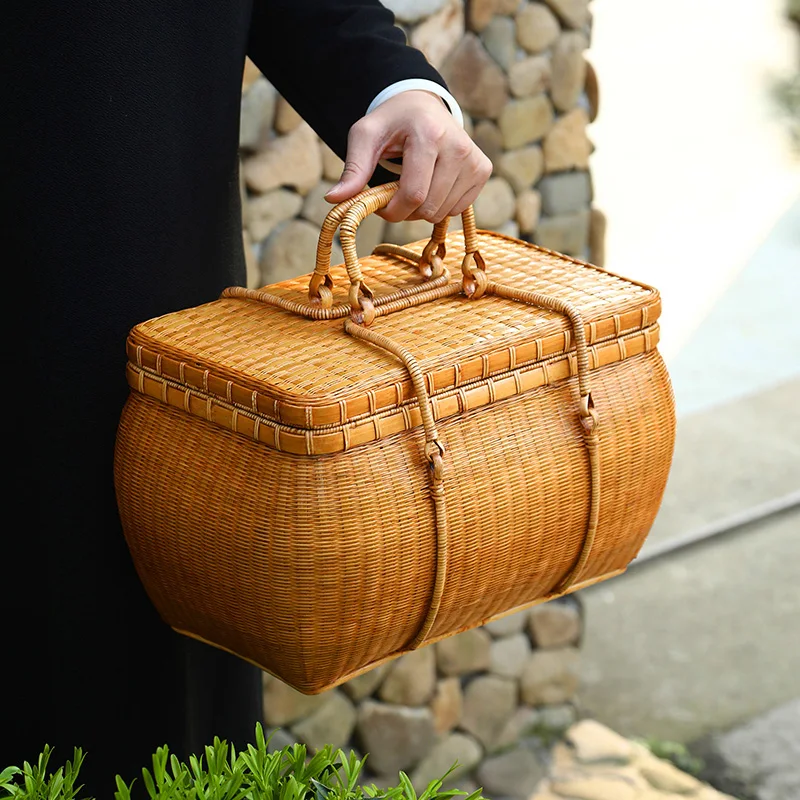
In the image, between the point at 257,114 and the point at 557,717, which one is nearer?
the point at 257,114

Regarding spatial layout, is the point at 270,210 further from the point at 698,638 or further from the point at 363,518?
the point at 698,638

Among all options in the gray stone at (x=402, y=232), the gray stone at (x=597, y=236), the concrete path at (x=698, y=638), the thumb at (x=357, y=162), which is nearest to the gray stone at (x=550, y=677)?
the concrete path at (x=698, y=638)

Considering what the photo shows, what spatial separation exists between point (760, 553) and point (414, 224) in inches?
72.3

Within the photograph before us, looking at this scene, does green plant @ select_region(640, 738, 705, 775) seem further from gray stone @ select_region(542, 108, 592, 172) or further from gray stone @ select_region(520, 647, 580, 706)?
gray stone @ select_region(542, 108, 592, 172)

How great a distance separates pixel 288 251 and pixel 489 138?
0.47m

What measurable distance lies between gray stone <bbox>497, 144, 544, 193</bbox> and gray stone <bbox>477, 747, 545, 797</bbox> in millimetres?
1235

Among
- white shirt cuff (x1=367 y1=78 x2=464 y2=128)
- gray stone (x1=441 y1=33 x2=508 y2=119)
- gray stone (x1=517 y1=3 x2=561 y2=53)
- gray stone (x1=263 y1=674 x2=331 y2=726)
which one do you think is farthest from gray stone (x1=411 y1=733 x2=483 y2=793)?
white shirt cuff (x1=367 y1=78 x2=464 y2=128)

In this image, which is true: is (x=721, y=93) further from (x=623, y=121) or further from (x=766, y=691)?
(x=766, y=691)

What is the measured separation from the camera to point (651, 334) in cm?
126

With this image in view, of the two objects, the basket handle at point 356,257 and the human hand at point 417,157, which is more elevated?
the human hand at point 417,157

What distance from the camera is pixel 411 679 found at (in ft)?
8.01

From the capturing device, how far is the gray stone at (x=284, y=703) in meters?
2.23

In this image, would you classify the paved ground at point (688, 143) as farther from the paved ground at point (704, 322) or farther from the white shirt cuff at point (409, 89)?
the white shirt cuff at point (409, 89)

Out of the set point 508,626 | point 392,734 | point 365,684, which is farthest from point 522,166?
point 392,734
